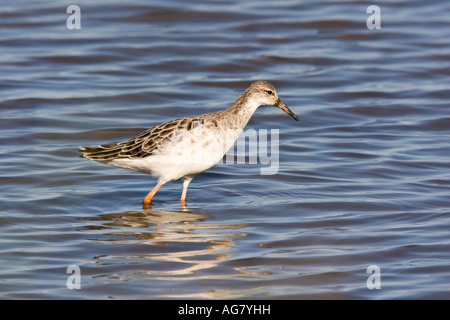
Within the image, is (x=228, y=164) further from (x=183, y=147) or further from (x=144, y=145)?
(x=183, y=147)

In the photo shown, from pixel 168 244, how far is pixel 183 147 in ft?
5.64

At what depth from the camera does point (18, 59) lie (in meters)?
19.3

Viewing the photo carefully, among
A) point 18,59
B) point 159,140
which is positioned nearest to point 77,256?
point 159,140

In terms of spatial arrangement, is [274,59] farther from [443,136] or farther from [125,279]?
[125,279]

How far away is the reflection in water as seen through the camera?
29.5 ft

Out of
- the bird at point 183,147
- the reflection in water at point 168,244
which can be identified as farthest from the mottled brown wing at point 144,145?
the reflection in water at point 168,244

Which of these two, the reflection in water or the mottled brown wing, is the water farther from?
the mottled brown wing

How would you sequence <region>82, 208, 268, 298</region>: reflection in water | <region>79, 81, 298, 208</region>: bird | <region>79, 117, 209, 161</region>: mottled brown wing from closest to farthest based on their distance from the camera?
<region>82, 208, 268, 298</region>: reflection in water, <region>79, 81, 298, 208</region>: bird, <region>79, 117, 209, 161</region>: mottled brown wing

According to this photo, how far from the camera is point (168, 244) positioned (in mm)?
9891

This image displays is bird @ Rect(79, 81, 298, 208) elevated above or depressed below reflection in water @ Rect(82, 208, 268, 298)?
above

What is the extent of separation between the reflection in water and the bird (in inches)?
26.1

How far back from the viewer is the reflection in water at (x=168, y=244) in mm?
8984

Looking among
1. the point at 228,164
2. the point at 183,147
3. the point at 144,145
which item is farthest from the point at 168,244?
the point at 228,164

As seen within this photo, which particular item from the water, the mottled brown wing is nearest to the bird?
the mottled brown wing
